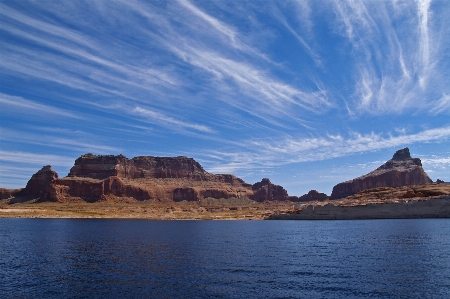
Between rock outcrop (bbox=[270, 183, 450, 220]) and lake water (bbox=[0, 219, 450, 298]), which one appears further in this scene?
rock outcrop (bbox=[270, 183, 450, 220])

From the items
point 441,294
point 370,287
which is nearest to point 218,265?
point 370,287

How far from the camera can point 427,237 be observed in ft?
226

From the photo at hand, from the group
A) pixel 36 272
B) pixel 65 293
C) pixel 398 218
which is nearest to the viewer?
pixel 65 293

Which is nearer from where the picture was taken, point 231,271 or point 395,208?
point 231,271

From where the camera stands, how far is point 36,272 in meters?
40.4

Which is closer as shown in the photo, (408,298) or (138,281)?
(408,298)

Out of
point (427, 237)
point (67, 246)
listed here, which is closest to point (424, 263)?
point (427, 237)

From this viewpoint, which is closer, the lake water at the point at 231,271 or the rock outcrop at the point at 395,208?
the lake water at the point at 231,271

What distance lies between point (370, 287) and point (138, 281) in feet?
75.0

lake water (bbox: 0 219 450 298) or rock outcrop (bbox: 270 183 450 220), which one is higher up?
rock outcrop (bbox: 270 183 450 220)

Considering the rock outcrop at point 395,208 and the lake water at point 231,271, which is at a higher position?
the rock outcrop at point 395,208

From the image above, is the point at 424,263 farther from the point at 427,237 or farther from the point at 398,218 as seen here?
the point at 398,218

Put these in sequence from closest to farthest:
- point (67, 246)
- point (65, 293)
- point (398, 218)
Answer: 1. point (65, 293)
2. point (67, 246)
3. point (398, 218)

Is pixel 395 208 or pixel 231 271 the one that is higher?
pixel 395 208
